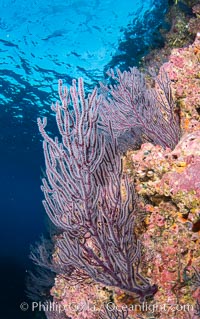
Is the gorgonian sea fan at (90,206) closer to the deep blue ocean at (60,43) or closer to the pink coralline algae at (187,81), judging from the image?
the pink coralline algae at (187,81)

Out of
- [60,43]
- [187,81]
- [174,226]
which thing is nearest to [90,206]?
[174,226]

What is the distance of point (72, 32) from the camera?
36.4ft

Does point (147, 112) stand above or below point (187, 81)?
below

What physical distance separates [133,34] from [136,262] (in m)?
10.3

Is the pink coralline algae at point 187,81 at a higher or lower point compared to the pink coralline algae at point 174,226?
higher

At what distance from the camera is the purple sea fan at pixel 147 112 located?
4.64 meters

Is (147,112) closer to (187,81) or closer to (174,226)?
(187,81)

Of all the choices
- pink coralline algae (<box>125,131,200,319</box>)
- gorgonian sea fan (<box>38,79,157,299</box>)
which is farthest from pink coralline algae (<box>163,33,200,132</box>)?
→ gorgonian sea fan (<box>38,79,157,299</box>)

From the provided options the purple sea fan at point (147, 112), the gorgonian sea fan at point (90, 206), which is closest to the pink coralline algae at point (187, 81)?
the purple sea fan at point (147, 112)

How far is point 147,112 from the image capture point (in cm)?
472

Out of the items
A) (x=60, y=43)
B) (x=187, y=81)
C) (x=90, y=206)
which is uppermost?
(x=60, y=43)

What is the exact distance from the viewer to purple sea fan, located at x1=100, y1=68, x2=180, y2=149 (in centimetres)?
464

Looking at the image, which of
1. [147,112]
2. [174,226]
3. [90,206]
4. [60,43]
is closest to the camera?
[90,206]

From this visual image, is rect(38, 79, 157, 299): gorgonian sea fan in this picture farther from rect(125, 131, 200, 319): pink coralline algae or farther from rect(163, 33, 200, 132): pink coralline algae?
rect(163, 33, 200, 132): pink coralline algae
